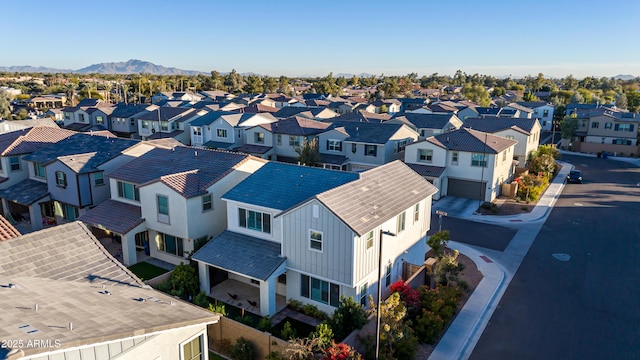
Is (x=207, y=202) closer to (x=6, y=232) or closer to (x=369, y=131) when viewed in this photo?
(x=6, y=232)

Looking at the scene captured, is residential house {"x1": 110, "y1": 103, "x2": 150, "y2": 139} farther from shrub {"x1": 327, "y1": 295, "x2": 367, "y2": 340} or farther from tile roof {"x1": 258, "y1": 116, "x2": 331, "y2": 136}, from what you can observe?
shrub {"x1": 327, "y1": 295, "x2": 367, "y2": 340}

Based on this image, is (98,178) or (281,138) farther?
(281,138)

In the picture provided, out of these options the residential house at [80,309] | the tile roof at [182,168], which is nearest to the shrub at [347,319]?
the residential house at [80,309]

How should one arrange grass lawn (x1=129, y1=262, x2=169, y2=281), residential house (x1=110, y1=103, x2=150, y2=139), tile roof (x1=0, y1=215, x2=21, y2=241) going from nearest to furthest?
tile roof (x1=0, y1=215, x2=21, y2=241) → grass lawn (x1=129, y1=262, x2=169, y2=281) → residential house (x1=110, y1=103, x2=150, y2=139)

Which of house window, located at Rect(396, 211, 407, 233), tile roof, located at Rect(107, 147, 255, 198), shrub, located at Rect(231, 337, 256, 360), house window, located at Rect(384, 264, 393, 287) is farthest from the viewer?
tile roof, located at Rect(107, 147, 255, 198)

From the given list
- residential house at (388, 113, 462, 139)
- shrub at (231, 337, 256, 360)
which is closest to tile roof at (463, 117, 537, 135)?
residential house at (388, 113, 462, 139)

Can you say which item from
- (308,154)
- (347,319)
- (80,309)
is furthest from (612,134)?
(80,309)

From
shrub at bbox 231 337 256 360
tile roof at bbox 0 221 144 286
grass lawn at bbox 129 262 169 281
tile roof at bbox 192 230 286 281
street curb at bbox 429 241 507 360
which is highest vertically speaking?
tile roof at bbox 0 221 144 286
